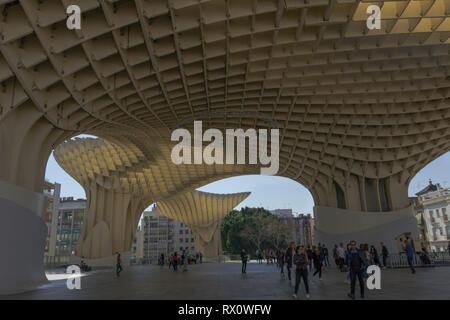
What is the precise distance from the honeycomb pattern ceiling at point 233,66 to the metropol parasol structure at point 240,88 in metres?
0.07

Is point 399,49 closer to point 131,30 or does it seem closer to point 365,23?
point 365,23

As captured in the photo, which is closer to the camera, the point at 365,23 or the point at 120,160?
A: the point at 365,23

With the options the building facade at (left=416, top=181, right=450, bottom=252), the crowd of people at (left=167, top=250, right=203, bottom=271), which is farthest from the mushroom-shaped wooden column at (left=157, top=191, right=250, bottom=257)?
the building facade at (left=416, top=181, right=450, bottom=252)

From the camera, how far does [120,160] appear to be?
3838 cm

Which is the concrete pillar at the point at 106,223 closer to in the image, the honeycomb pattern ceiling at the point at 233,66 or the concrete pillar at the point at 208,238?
the honeycomb pattern ceiling at the point at 233,66

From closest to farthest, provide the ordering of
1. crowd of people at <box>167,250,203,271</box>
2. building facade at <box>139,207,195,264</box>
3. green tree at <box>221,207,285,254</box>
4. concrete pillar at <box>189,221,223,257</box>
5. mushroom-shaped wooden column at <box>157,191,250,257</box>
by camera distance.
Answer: crowd of people at <box>167,250,203,271</box>, mushroom-shaped wooden column at <box>157,191,250,257</box>, concrete pillar at <box>189,221,223,257</box>, green tree at <box>221,207,285,254</box>, building facade at <box>139,207,195,264</box>

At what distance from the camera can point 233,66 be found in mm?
18422

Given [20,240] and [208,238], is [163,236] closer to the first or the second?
[208,238]

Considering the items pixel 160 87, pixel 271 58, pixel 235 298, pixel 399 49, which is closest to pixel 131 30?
pixel 160 87

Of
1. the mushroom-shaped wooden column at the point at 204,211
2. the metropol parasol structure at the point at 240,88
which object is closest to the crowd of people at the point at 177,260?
the metropol parasol structure at the point at 240,88

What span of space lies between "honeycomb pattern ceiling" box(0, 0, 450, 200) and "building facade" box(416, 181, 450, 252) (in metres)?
50.2

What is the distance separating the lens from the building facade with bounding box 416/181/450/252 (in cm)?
6781

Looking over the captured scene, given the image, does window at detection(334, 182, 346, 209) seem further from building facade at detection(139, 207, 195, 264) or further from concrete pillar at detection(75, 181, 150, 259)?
building facade at detection(139, 207, 195, 264)
